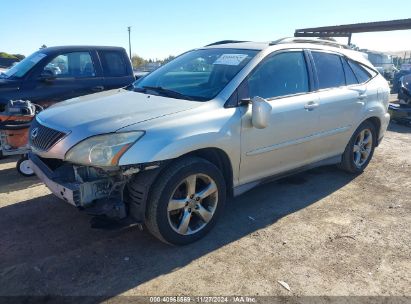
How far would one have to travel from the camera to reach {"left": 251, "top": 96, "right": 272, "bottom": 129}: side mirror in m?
3.47

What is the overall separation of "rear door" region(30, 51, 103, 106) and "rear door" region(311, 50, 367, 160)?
Result: 397 cm

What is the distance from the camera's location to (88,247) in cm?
338

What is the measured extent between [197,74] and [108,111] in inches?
48.5

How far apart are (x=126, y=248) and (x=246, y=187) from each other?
1329 millimetres

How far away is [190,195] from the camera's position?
133 inches

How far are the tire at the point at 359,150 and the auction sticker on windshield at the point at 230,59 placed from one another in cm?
214

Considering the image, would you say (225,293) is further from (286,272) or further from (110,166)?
(110,166)

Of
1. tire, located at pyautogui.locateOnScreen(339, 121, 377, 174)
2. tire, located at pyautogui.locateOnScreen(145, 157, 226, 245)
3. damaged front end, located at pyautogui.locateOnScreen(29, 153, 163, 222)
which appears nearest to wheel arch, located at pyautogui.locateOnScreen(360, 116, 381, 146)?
tire, located at pyautogui.locateOnScreen(339, 121, 377, 174)

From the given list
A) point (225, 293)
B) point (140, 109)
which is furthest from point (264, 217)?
point (140, 109)

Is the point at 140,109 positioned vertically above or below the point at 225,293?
above

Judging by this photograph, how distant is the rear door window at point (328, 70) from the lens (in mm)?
4531

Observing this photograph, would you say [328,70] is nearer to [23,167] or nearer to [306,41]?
[306,41]

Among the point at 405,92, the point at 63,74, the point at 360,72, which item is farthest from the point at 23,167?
the point at 405,92

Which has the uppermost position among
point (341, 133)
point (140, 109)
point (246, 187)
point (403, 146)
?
point (140, 109)
